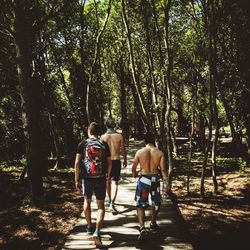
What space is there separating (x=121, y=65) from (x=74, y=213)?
71.0ft

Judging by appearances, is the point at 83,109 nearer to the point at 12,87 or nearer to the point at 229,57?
the point at 12,87

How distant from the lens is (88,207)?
6.04 m

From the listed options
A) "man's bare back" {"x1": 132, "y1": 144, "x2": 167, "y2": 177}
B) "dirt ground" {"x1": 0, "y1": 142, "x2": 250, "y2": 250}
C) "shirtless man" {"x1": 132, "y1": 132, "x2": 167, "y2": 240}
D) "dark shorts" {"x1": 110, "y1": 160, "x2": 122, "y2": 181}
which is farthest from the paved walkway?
"man's bare back" {"x1": 132, "y1": 144, "x2": 167, "y2": 177}

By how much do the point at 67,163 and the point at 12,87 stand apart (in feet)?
17.4

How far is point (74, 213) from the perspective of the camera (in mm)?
8469

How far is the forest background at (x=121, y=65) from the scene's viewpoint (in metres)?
9.10

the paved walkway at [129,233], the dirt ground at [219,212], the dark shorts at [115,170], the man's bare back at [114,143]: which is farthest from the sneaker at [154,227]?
the man's bare back at [114,143]

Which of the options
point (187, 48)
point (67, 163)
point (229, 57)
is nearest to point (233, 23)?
point (229, 57)

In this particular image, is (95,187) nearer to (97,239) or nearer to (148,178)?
(97,239)

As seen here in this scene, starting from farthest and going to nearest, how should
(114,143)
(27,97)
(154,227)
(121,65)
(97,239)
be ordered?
1. (121,65)
2. (27,97)
3. (114,143)
4. (154,227)
5. (97,239)

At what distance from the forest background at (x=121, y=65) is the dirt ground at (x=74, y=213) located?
1.40ft

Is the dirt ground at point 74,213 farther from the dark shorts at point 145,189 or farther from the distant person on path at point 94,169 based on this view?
the dark shorts at point 145,189

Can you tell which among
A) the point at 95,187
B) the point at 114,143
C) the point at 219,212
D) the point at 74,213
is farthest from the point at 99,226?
the point at 219,212

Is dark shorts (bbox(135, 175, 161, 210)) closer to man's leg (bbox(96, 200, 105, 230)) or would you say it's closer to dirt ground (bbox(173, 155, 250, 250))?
man's leg (bbox(96, 200, 105, 230))
